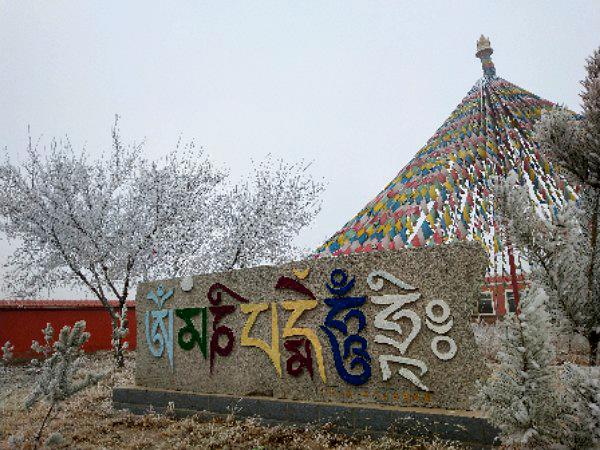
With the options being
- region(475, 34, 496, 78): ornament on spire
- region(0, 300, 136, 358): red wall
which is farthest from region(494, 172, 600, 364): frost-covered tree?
region(0, 300, 136, 358): red wall

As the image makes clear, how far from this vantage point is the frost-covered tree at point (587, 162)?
2639mm

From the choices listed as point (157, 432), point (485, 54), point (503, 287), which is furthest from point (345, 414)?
point (485, 54)

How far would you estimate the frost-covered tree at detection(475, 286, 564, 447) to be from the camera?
2.41m

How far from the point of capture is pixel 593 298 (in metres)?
2.72

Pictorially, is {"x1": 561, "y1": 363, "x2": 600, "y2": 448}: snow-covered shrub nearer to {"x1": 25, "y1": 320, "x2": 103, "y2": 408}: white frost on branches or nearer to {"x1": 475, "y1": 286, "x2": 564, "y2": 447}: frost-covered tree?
{"x1": 475, "y1": 286, "x2": 564, "y2": 447}: frost-covered tree

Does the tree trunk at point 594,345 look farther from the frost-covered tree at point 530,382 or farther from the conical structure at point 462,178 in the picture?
the conical structure at point 462,178

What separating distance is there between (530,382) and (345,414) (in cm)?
319

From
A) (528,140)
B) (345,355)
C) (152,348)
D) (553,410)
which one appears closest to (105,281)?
(152,348)

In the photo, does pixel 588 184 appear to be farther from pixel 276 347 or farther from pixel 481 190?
pixel 481 190

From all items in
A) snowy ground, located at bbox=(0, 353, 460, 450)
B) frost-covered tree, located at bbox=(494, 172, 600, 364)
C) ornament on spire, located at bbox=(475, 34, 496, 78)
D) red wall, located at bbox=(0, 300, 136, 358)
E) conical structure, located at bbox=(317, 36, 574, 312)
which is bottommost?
snowy ground, located at bbox=(0, 353, 460, 450)

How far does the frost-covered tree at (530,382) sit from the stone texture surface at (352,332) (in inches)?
91.3

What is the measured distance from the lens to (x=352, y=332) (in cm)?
548

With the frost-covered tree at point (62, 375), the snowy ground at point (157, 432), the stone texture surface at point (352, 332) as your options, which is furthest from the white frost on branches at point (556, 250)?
the frost-covered tree at point (62, 375)

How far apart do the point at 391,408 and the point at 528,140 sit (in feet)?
21.4
